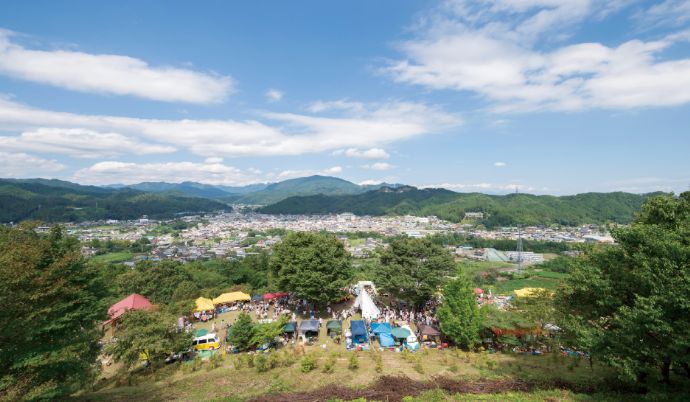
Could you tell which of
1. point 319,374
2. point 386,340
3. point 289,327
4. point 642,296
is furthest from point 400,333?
point 642,296

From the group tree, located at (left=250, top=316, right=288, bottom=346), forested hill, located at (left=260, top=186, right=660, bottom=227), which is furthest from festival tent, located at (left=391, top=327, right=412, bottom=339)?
forested hill, located at (left=260, top=186, right=660, bottom=227)

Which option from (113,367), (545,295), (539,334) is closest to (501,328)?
(539,334)

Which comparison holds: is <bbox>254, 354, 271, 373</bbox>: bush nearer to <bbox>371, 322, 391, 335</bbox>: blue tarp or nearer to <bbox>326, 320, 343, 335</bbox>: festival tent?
<bbox>326, 320, 343, 335</bbox>: festival tent

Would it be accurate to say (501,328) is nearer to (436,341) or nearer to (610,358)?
(436,341)

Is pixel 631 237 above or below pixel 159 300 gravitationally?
above

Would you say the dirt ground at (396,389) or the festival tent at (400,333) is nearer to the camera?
the dirt ground at (396,389)

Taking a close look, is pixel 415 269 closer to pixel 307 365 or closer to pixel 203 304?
pixel 307 365

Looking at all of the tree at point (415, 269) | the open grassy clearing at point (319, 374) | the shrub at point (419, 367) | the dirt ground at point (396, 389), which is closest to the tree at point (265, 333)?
the open grassy clearing at point (319, 374)

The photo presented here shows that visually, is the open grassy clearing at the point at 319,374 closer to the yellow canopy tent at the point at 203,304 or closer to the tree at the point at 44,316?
the tree at the point at 44,316
